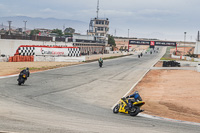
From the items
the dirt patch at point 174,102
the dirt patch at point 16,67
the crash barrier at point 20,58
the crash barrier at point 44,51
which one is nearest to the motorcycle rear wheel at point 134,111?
the dirt patch at point 174,102

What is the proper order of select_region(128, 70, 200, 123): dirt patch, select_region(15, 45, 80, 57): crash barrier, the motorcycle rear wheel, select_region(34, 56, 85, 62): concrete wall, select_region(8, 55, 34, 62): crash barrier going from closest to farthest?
1. the motorcycle rear wheel
2. select_region(128, 70, 200, 123): dirt patch
3. select_region(8, 55, 34, 62): crash barrier
4. select_region(34, 56, 85, 62): concrete wall
5. select_region(15, 45, 80, 57): crash barrier

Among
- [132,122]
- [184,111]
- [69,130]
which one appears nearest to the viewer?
[69,130]

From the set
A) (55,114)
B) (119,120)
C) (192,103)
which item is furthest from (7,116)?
(192,103)

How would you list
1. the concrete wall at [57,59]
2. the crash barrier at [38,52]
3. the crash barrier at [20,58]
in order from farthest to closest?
the concrete wall at [57,59] < the crash barrier at [38,52] < the crash barrier at [20,58]

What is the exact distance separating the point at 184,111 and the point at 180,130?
4275 mm

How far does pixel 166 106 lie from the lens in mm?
14039

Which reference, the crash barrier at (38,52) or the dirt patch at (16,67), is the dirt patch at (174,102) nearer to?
the dirt patch at (16,67)

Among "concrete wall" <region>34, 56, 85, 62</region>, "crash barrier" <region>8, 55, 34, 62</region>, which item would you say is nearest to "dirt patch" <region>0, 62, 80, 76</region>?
"crash barrier" <region>8, 55, 34, 62</region>

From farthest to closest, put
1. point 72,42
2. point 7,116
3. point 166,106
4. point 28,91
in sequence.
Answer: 1. point 72,42
2. point 28,91
3. point 166,106
4. point 7,116

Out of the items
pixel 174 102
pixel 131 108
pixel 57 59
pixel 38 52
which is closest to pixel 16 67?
pixel 57 59

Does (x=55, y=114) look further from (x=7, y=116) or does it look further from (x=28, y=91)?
(x=28, y=91)

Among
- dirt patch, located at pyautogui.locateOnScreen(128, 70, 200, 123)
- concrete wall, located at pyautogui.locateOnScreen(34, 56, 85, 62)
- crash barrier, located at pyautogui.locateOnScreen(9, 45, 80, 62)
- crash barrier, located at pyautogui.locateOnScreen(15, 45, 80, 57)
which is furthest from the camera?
crash barrier, located at pyautogui.locateOnScreen(15, 45, 80, 57)

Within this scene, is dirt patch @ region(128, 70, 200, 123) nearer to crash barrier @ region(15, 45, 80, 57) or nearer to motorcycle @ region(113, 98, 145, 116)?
motorcycle @ region(113, 98, 145, 116)

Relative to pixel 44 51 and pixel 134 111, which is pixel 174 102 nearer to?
pixel 134 111
